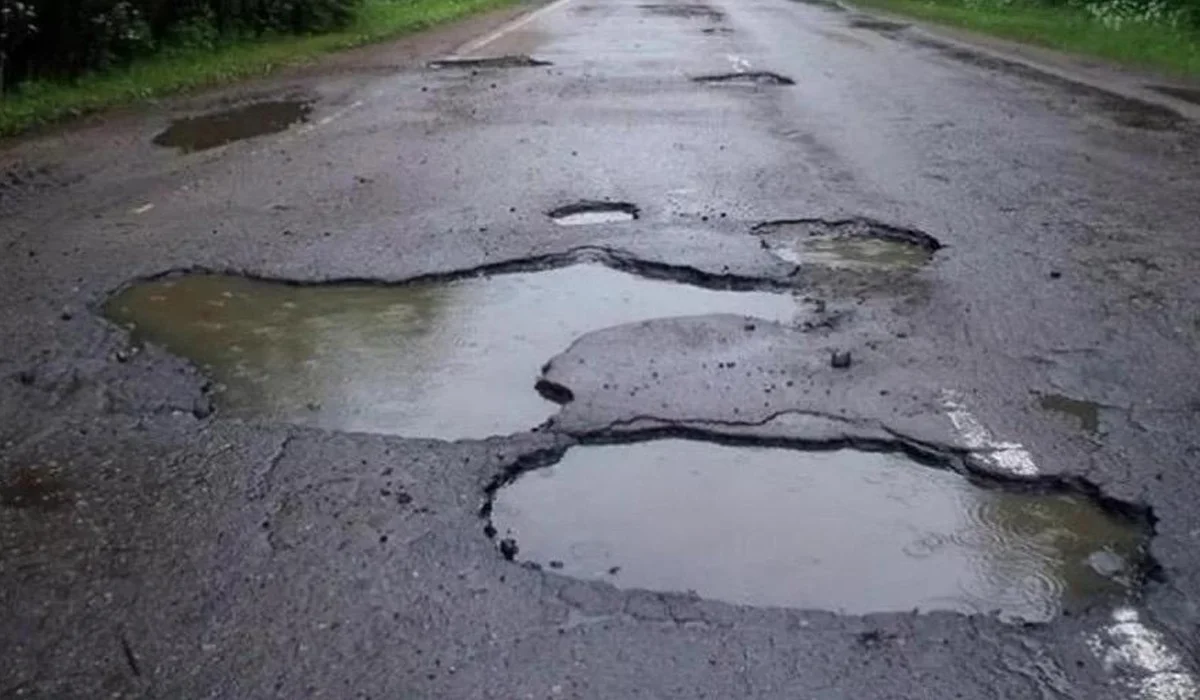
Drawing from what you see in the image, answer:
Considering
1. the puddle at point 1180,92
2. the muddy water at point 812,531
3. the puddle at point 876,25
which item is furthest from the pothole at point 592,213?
the puddle at point 876,25

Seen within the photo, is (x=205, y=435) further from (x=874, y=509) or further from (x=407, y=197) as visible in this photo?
(x=407, y=197)

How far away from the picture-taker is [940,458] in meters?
4.76

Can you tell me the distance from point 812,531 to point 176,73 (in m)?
13.0

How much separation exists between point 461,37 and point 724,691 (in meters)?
20.7

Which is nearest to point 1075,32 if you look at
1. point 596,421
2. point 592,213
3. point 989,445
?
point 592,213

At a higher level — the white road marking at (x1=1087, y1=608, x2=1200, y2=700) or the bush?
the white road marking at (x1=1087, y1=608, x2=1200, y2=700)

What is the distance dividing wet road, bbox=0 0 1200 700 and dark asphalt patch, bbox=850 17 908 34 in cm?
1484

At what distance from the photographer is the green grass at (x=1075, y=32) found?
1814 centimetres

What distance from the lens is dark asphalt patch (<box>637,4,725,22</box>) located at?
28938 mm

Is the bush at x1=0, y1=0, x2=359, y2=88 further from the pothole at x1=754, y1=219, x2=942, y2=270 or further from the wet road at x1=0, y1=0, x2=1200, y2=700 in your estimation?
the pothole at x1=754, y1=219, x2=942, y2=270

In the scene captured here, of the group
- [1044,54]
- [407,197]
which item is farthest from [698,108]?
[1044,54]

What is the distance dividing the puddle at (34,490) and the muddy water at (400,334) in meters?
0.76

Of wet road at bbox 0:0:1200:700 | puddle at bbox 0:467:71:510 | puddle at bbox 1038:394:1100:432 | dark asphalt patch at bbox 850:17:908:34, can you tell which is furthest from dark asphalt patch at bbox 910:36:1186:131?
puddle at bbox 0:467:71:510

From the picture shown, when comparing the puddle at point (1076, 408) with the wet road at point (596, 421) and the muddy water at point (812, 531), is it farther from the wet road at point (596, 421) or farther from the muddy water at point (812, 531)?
the muddy water at point (812, 531)
